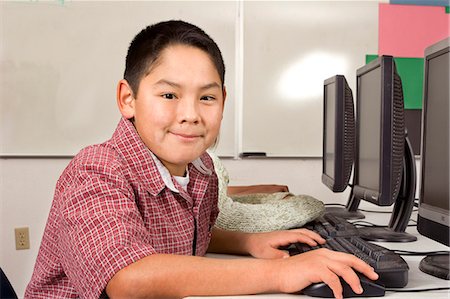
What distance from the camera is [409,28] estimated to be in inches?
111

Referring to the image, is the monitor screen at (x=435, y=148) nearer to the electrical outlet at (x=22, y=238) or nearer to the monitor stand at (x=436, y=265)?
the monitor stand at (x=436, y=265)

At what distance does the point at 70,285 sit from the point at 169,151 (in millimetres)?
307

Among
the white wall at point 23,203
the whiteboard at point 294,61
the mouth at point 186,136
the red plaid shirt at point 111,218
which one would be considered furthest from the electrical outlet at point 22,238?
the mouth at point 186,136

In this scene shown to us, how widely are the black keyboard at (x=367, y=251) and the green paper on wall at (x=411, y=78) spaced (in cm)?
178

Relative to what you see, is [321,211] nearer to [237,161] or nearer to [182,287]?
[182,287]

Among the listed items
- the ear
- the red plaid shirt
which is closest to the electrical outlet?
the red plaid shirt

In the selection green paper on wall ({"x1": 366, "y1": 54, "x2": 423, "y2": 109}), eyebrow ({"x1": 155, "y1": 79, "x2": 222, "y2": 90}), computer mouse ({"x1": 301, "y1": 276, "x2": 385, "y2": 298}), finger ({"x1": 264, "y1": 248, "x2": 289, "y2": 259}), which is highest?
green paper on wall ({"x1": 366, "y1": 54, "x2": 423, "y2": 109})

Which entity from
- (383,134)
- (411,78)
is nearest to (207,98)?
(383,134)

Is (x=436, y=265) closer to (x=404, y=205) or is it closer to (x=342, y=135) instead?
(x=404, y=205)

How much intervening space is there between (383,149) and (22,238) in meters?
2.06

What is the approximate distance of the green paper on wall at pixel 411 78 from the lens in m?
2.76

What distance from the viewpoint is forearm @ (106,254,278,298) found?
0.73 meters

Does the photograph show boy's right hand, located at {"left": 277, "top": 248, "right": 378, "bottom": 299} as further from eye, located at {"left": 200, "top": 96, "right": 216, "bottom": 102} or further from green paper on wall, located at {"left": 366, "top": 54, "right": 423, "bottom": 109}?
green paper on wall, located at {"left": 366, "top": 54, "right": 423, "bottom": 109}

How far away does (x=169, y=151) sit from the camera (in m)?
0.95
